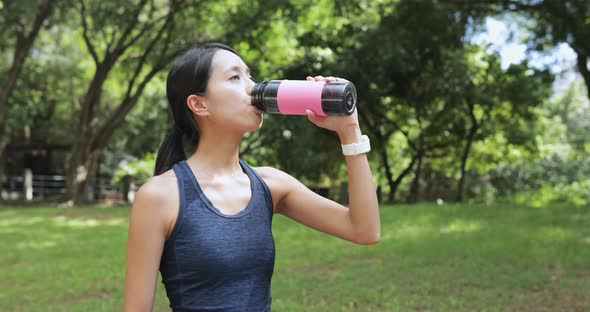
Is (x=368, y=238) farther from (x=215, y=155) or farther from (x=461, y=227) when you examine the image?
(x=461, y=227)

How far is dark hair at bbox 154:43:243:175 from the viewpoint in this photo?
1.89 m

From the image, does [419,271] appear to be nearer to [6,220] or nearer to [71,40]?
[6,220]

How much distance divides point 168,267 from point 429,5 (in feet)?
35.2

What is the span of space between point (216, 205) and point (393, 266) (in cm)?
597

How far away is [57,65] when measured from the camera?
24344mm

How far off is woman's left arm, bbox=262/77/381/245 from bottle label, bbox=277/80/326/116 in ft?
0.39

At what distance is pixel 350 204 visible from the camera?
198 centimetres

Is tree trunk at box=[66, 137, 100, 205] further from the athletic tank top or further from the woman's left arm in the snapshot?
the athletic tank top

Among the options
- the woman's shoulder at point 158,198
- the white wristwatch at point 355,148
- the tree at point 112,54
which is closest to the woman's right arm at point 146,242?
the woman's shoulder at point 158,198

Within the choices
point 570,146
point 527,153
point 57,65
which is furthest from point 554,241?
point 570,146

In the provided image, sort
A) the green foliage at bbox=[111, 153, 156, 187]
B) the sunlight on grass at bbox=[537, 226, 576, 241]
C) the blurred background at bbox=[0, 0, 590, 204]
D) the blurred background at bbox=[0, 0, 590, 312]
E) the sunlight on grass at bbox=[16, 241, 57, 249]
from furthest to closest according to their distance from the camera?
the green foliage at bbox=[111, 153, 156, 187]
the blurred background at bbox=[0, 0, 590, 204]
the sunlight on grass at bbox=[16, 241, 57, 249]
the sunlight on grass at bbox=[537, 226, 576, 241]
the blurred background at bbox=[0, 0, 590, 312]

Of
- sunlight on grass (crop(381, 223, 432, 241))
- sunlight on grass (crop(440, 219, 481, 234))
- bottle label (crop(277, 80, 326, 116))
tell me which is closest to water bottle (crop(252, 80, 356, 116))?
bottle label (crop(277, 80, 326, 116))

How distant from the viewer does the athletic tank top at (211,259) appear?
5.61ft

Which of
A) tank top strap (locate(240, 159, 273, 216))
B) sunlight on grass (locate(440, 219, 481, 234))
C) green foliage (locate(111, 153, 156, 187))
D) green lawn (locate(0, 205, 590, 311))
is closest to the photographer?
tank top strap (locate(240, 159, 273, 216))
